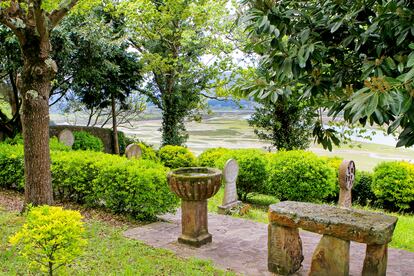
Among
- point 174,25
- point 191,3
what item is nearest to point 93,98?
point 174,25

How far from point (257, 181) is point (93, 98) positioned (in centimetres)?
991

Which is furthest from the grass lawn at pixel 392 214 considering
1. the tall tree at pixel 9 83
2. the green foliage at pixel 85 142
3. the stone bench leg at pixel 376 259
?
the tall tree at pixel 9 83

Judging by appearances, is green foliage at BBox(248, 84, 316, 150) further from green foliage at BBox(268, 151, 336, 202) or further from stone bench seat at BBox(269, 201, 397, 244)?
stone bench seat at BBox(269, 201, 397, 244)

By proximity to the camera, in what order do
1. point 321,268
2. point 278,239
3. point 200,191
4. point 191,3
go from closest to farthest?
point 321,268
point 278,239
point 200,191
point 191,3

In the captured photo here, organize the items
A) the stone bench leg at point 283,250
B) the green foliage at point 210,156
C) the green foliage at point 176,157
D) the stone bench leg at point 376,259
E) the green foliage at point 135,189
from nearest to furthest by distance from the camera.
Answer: the stone bench leg at point 376,259
the stone bench leg at point 283,250
the green foliage at point 135,189
the green foliage at point 210,156
the green foliage at point 176,157

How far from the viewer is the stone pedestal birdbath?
235 inches

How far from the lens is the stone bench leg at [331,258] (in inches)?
177

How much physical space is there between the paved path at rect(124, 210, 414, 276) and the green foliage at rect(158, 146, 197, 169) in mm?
6403

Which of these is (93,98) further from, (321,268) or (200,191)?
(321,268)

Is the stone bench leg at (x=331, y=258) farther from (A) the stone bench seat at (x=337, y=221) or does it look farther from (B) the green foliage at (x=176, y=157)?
(B) the green foliage at (x=176, y=157)

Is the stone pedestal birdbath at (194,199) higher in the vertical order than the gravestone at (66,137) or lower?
lower

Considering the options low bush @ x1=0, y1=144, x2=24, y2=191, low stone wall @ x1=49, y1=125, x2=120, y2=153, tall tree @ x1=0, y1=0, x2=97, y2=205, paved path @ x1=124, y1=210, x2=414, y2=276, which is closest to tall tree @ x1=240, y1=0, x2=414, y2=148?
paved path @ x1=124, y1=210, x2=414, y2=276

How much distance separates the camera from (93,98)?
17.3 meters

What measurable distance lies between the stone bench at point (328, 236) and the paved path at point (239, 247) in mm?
321
